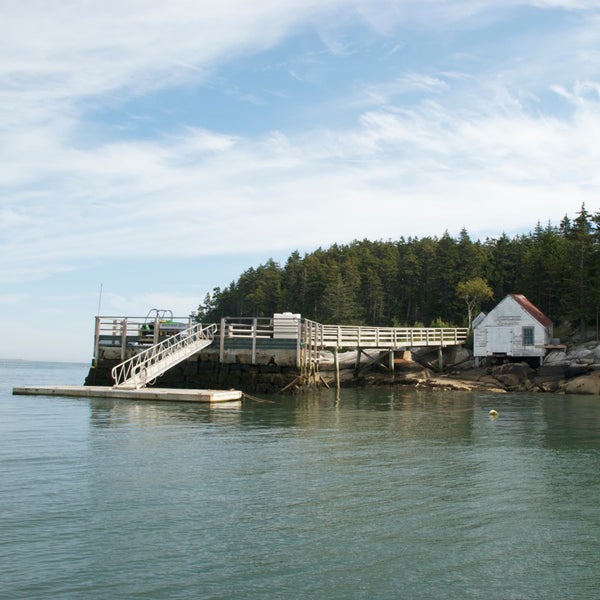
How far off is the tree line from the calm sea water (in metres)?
35.3

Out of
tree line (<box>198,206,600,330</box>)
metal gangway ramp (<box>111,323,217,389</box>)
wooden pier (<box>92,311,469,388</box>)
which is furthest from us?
tree line (<box>198,206,600,330</box>)

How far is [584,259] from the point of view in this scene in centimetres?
4853

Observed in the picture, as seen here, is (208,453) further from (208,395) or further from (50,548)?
(208,395)

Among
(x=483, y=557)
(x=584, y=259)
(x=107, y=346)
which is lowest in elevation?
(x=483, y=557)

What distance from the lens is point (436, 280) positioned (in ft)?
237

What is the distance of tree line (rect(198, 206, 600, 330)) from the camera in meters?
49.5

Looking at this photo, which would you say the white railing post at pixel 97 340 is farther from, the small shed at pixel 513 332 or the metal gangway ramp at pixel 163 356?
the small shed at pixel 513 332

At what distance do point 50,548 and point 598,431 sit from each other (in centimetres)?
1686

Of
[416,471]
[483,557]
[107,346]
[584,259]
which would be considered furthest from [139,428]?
[584,259]

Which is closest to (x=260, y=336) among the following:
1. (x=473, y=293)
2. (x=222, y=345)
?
(x=222, y=345)

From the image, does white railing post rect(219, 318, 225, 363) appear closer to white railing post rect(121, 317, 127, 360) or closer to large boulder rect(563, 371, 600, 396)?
white railing post rect(121, 317, 127, 360)

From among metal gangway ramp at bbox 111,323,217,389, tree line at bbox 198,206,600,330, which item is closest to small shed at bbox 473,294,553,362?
tree line at bbox 198,206,600,330

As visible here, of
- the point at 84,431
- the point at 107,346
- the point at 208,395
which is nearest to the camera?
the point at 84,431

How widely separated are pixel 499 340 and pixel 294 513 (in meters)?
39.2
